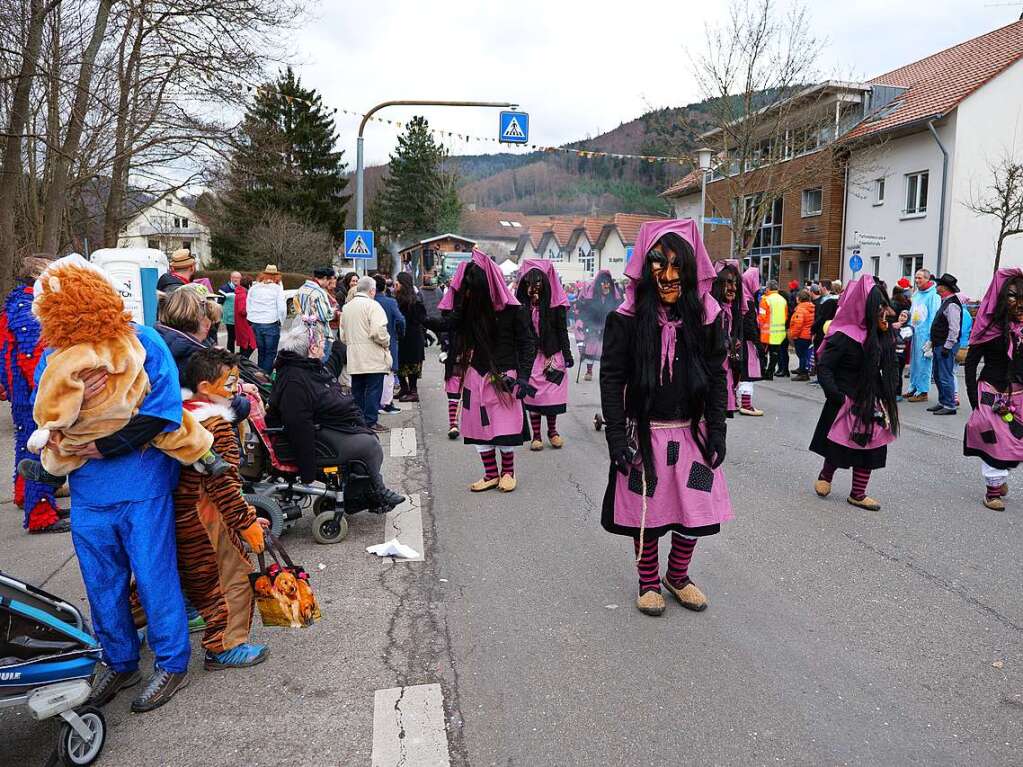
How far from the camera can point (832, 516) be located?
6277 millimetres

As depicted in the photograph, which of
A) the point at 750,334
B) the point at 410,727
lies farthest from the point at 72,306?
the point at 750,334

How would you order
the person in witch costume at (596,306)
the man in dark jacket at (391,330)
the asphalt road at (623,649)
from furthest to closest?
the person in witch costume at (596,306) → the man in dark jacket at (391,330) → the asphalt road at (623,649)

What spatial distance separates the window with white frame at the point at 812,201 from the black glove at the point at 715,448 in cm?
3102

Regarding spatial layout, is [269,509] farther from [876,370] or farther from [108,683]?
[876,370]

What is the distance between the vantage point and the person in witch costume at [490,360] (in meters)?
6.83

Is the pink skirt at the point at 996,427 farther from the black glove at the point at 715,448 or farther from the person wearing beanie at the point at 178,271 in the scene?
the person wearing beanie at the point at 178,271

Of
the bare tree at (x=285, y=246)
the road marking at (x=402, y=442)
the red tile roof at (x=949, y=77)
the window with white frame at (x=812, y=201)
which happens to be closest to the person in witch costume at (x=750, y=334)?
the road marking at (x=402, y=442)

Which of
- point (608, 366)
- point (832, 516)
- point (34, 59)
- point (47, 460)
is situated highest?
point (34, 59)

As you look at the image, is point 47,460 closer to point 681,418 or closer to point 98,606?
point 98,606

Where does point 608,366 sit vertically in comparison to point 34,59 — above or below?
below

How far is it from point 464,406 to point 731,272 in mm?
3955

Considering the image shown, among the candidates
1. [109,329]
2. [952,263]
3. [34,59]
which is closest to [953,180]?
[952,263]

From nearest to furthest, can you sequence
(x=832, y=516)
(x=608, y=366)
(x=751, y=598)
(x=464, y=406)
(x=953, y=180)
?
(x=608, y=366) < (x=751, y=598) < (x=832, y=516) < (x=464, y=406) < (x=953, y=180)

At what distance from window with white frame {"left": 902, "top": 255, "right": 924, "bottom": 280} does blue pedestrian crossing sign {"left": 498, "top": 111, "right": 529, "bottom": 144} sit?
600 inches
